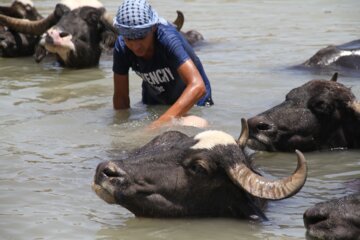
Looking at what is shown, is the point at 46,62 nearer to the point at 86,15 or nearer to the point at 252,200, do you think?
the point at 86,15

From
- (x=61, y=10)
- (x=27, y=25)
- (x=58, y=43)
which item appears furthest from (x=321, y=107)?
(x=27, y=25)

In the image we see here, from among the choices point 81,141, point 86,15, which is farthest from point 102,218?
point 86,15

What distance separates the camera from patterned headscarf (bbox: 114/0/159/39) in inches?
330

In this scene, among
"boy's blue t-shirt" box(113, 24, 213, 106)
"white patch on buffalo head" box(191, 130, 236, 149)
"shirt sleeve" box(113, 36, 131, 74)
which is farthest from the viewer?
"shirt sleeve" box(113, 36, 131, 74)

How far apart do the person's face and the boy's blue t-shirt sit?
75 millimetres

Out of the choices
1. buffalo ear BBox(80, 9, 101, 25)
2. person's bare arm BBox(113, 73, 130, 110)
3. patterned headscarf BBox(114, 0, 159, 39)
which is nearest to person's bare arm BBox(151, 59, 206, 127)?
patterned headscarf BBox(114, 0, 159, 39)

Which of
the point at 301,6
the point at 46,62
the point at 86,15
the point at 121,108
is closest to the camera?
the point at 121,108

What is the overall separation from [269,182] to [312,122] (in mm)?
2619

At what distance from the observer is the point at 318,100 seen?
26.9 ft

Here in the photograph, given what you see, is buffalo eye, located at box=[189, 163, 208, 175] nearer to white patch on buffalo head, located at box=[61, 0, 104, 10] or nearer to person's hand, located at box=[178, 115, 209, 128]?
person's hand, located at box=[178, 115, 209, 128]

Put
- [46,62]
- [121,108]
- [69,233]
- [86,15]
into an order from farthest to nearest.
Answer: [46,62] < [86,15] < [121,108] < [69,233]

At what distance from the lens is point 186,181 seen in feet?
19.9

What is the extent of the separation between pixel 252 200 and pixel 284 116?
217 cm

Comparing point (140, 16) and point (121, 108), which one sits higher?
point (140, 16)
